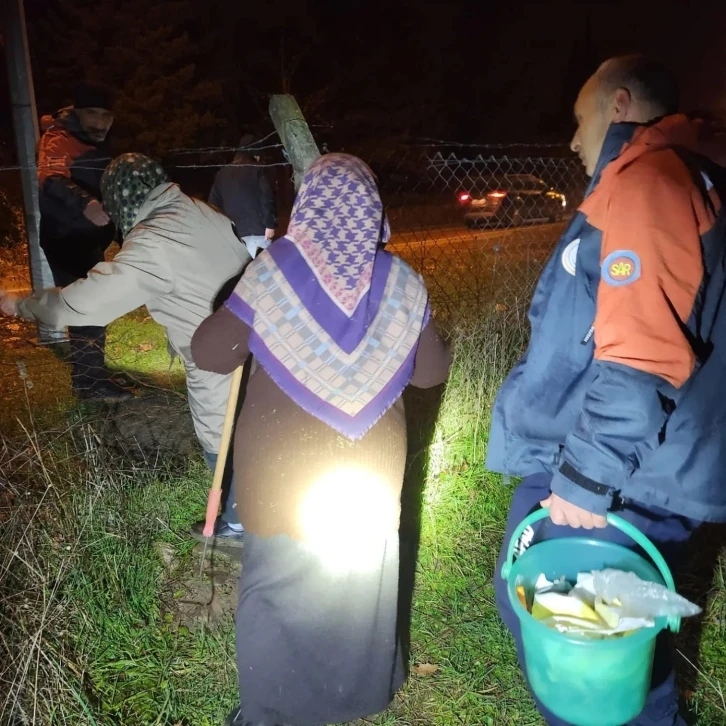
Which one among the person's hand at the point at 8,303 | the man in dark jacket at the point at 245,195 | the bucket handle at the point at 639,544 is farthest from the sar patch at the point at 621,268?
the man in dark jacket at the point at 245,195

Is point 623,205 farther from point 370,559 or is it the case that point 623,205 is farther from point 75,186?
point 75,186

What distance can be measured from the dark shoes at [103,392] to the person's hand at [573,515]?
3.68m

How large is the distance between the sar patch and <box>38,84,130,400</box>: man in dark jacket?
361cm

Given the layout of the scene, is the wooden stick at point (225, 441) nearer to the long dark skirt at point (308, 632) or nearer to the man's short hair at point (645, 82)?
the long dark skirt at point (308, 632)

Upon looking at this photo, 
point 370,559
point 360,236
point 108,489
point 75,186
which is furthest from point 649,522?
point 75,186

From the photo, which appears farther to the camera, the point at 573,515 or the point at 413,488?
the point at 413,488

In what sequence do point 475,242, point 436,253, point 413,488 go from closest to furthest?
point 413,488 < point 475,242 < point 436,253

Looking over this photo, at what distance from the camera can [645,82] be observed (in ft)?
5.99

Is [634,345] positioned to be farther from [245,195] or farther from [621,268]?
[245,195]

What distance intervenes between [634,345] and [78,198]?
13.2 ft

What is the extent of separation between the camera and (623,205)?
1554 mm

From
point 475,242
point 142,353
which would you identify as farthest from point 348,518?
point 475,242

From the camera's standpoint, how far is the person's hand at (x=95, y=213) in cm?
437

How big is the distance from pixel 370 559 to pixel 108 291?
4.64ft
